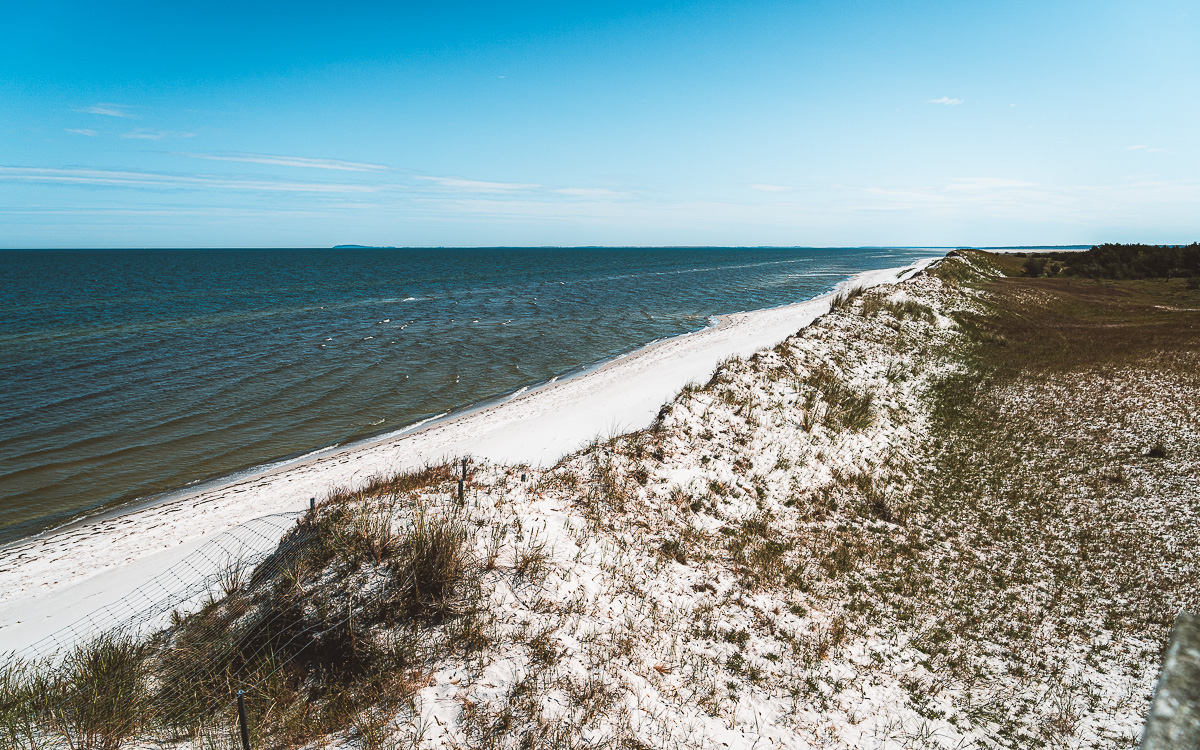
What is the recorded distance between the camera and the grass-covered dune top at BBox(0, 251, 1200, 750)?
6398mm

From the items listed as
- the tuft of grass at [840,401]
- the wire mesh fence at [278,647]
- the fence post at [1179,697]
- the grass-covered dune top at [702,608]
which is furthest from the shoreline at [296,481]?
the fence post at [1179,697]

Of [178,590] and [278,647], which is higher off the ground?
[278,647]

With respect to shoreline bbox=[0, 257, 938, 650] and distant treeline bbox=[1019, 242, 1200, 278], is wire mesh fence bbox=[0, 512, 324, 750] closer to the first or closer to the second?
shoreline bbox=[0, 257, 938, 650]

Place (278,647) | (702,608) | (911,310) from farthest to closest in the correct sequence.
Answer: (911,310) < (702,608) < (278,647)

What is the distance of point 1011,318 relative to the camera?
3522 centimetres

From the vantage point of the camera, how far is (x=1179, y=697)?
4.73 feet

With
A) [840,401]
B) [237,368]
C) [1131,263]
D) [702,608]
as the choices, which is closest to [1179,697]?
[702,608]

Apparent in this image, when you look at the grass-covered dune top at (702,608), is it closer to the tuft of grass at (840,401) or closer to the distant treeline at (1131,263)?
the tuft of grass at (840,401)

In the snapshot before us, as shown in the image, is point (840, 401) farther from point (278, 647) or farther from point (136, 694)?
point (136, 694)

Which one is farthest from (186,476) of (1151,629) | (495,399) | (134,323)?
(134,323)

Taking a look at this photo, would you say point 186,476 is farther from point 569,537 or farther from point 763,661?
point 763,661

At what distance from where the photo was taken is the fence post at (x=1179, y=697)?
4.25 ft

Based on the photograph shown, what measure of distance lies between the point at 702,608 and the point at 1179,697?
783 cm

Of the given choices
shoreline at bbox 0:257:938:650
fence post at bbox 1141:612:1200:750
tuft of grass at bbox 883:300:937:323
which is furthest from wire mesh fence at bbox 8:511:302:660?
tuft of grass at bbox 883:300:937:323
